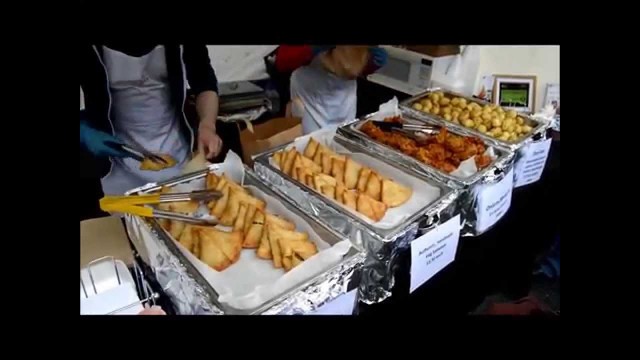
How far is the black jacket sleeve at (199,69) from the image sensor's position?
2.49ft

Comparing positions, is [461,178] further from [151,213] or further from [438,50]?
[151,213]

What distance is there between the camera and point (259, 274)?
69 centimetres

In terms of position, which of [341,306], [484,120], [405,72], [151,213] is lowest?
[341,306]

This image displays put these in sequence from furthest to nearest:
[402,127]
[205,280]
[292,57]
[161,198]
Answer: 1. [402,127]
2. [292,57]
3. [161,198]
4. [205,280]

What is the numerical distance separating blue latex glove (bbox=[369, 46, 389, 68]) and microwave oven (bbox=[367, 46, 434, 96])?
0.4 inches

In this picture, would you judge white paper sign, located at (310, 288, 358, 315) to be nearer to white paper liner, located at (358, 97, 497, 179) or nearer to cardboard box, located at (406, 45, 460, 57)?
white paper liner, located at (358, 97, 497, 179)

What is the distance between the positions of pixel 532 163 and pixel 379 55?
0.43m

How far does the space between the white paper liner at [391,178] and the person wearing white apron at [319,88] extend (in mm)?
68

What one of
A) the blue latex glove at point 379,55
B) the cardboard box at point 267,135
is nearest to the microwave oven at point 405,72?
the blue latex glove at point 379,55

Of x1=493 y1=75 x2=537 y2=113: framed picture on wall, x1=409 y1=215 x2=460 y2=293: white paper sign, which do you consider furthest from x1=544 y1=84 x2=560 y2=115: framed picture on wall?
x1=409 y1=215 x2=460 y2=293: white paper sign

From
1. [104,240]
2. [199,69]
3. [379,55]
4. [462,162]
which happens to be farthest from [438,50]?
[104,240]

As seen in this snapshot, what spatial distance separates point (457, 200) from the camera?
836 millimetres

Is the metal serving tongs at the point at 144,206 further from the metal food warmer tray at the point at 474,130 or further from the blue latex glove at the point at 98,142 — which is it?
the metal food warmer tray at the point at 474,130
